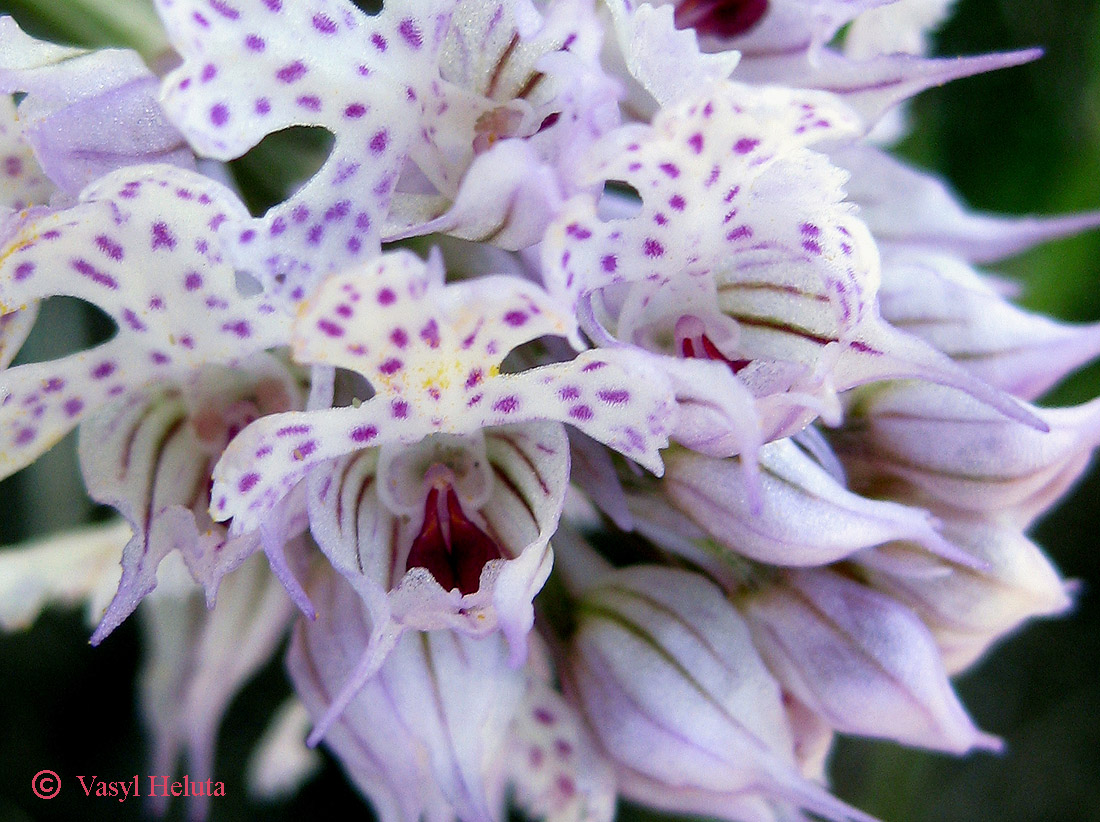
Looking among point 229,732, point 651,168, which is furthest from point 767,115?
point 229,732

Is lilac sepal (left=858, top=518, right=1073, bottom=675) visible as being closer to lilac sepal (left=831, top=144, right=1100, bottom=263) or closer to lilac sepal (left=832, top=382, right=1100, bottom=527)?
Result: lilac sepal (left=832, top=382, right=1100, bottom=527)

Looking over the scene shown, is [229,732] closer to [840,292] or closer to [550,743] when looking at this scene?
[550,743]

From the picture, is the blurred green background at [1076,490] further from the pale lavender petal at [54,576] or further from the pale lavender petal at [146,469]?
the pale lavender petal at [146,469]

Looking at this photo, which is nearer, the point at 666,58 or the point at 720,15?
the point at 666,58

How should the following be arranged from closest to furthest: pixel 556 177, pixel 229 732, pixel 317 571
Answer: pixel 556 177 → pixel 317 571 → pixel 229 732

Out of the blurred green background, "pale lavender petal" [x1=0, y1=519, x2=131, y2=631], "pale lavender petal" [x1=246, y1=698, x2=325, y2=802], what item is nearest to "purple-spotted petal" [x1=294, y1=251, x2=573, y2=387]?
"pale lavender petal" [x1=0, y1=519, x2=131, y2=631]

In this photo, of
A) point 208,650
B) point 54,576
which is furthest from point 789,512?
point 54,576

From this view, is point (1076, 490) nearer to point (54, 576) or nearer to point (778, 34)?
point (778, 34)
